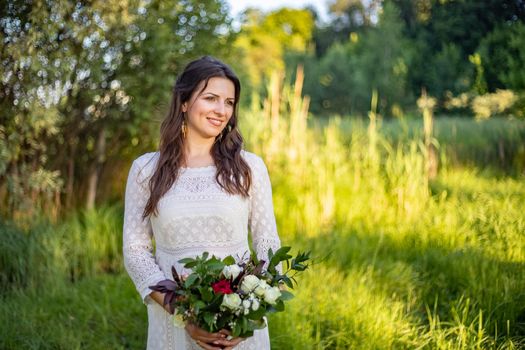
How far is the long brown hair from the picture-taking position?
6.88ft

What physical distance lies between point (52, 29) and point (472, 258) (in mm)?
3713

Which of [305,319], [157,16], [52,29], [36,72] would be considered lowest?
[305,319]

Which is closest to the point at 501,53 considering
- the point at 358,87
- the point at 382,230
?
the point at 382,230

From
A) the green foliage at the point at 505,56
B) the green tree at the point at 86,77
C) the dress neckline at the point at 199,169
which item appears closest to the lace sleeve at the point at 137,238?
the dress neckline at the point at 199,169

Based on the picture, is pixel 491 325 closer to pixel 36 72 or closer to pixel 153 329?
pixel 153 329

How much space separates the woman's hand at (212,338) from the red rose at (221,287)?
0.16m

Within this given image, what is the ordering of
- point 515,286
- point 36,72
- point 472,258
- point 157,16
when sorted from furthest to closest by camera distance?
1. point 157,16
2. point 36,72
3. point 472,258
4. point 515,286

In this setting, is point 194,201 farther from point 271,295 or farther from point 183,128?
point 271,295

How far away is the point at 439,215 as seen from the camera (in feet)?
16.2

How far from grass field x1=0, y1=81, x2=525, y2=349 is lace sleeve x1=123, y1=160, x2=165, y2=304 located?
2.83 feet

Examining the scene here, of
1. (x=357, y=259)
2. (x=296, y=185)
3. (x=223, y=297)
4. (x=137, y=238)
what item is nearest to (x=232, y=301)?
(x=223, y=297)

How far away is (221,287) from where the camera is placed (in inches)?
64.6

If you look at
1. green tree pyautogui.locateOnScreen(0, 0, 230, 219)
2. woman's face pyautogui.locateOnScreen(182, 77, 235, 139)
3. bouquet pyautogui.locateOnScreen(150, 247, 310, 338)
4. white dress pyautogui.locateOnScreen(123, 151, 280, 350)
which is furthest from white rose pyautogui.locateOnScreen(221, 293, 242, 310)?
green tree pyautogui.locateOnScreen(0, 0, 230, 219)

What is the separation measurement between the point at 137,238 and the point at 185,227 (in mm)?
216
